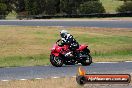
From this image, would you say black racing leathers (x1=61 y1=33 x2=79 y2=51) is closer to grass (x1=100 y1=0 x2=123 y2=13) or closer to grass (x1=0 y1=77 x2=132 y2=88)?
grass (x1=0 y1=77 x2=132 y2=88)

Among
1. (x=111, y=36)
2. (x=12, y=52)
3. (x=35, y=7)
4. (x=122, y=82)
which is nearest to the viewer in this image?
(x=122, y=82)

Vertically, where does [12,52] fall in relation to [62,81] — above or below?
below

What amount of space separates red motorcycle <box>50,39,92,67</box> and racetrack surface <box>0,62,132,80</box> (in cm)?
33

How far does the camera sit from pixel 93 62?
21203mm

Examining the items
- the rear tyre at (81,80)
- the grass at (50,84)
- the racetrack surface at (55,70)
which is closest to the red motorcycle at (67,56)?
the racetrack surface at (55,70)

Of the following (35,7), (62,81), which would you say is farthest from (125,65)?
(35,7)

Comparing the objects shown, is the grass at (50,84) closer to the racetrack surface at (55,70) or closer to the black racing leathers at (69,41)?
the racetrack surface at (55,70)

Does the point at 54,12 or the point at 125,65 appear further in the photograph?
the point at 54,12

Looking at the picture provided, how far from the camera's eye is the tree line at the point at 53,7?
72.9 meters

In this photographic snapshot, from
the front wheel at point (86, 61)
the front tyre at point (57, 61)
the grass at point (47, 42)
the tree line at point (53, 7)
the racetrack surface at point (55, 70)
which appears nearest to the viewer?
the racetrack surface at point (55, 70)

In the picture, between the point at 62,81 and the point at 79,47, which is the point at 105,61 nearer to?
the point at 79,47

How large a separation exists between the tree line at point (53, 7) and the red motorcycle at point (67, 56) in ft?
165

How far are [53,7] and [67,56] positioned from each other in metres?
58.7

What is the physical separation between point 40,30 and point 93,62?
19255mm
